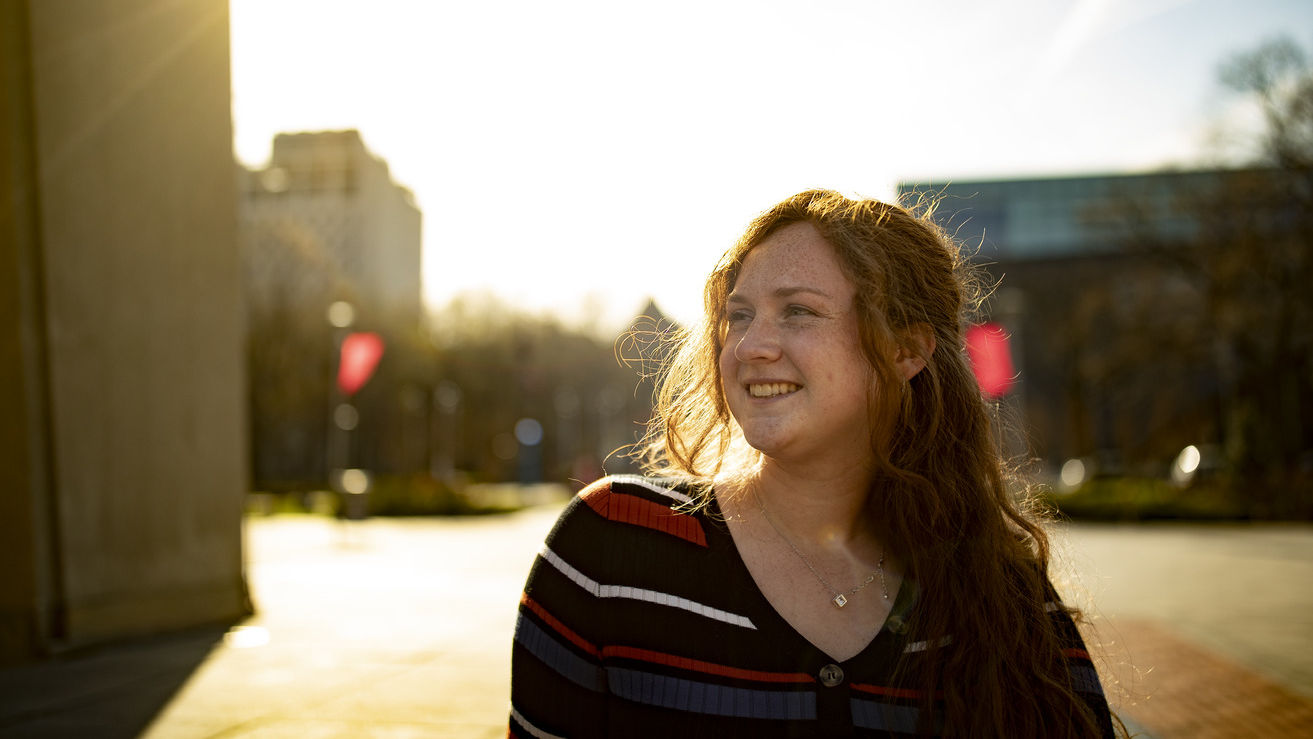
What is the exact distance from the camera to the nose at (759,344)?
6.75 ft

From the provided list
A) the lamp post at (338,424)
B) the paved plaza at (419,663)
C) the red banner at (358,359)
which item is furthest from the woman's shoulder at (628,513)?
the lamp post at (338,424)

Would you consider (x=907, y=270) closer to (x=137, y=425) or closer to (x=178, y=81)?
(x=137, y=425)

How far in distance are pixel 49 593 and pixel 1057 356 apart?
45.6 metres

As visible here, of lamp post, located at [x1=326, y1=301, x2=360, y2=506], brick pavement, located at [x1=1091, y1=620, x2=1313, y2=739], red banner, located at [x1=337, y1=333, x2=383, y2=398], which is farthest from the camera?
lamp post, located at [x1=326, y1=301, x2=360, y2=506]

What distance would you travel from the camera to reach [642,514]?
211 cm

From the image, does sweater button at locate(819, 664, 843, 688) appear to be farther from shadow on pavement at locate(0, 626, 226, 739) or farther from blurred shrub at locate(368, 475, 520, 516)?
blurred shrub at locate(368, 475, 520, 516)

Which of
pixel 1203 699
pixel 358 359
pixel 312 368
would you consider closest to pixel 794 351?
pixel 1203 699

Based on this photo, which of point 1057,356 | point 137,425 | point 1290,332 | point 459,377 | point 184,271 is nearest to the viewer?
point 137,425

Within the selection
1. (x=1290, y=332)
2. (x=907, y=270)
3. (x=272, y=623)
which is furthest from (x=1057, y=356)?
(x=907, y=270)

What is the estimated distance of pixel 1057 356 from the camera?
153ft

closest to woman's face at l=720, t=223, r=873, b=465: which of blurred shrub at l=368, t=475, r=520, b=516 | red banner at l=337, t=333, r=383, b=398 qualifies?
red banner at l=337, t=333, r=383, b=398

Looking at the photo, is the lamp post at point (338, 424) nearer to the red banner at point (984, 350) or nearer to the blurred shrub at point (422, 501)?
the blurred shrub at point (422, 501)

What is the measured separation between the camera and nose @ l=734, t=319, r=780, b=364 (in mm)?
2059

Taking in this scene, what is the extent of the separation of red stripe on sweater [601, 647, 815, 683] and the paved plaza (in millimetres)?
832
